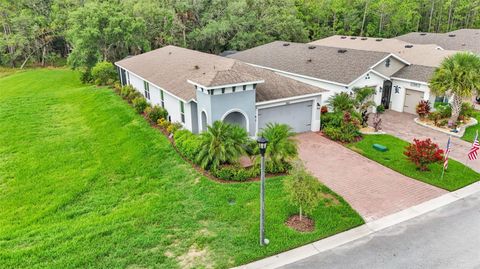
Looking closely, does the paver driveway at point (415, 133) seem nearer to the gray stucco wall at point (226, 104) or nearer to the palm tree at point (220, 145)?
the gray stucco wall at point (226, 104)

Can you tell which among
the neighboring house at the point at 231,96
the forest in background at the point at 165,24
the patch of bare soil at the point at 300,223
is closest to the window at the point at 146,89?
the neighboring house at the point at 231,96

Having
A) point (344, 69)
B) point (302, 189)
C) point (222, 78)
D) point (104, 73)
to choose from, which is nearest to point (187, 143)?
point (222, 78)

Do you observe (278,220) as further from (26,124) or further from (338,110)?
(26,124)

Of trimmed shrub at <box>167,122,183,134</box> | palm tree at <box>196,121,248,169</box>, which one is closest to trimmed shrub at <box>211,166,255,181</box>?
palm tree at <box>196,121,248,169</box>

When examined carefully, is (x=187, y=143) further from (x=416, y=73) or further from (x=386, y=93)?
(x=416, y=73)

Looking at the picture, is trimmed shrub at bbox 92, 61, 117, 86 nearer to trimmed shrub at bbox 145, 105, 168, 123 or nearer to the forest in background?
the forest in background

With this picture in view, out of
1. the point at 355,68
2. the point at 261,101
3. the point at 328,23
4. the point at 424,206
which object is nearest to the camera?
the point at 424,206

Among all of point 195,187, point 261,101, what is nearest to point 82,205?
point 195,187
